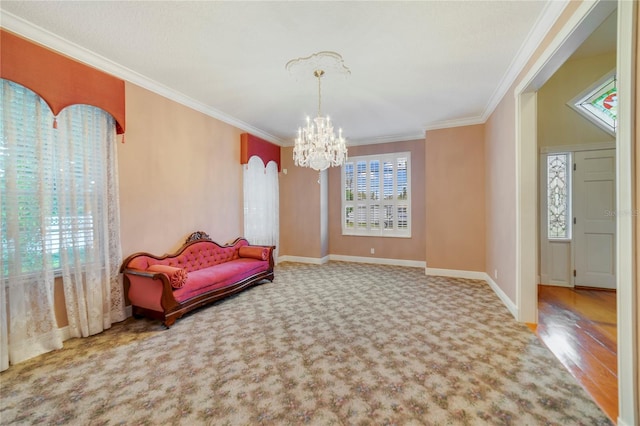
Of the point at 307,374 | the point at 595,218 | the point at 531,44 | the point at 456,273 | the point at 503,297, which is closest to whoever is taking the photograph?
the point at 307,374

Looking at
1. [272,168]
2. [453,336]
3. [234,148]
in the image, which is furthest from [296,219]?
[453,336]

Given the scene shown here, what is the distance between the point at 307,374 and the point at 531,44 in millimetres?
3710

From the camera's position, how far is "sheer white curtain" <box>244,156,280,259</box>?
5469 millimetres

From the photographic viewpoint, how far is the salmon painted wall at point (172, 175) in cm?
339

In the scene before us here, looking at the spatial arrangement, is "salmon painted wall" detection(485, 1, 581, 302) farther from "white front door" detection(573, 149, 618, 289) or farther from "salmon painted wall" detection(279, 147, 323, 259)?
"salmon painted wall" detection(279, 147, 323, 259)

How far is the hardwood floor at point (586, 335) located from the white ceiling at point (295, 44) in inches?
114

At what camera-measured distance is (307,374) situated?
7.19 feet

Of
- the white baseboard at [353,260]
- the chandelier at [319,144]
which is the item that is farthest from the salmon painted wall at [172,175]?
the white baseboard at [353,260]

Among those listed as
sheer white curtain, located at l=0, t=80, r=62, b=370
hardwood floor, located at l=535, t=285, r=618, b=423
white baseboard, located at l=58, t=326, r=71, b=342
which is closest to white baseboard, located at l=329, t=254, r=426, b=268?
hardwood floor, located at l=535, t=285, r=618, b=423

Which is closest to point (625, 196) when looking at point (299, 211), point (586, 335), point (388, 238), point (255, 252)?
point (586, 335)

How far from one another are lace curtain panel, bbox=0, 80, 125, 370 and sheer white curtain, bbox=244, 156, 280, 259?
2.48m

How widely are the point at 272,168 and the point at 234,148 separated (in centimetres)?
132

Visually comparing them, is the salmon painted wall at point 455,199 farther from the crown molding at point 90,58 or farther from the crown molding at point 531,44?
the crown molding at point 90,58

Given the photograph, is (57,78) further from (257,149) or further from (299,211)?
(299,211)
